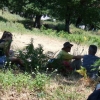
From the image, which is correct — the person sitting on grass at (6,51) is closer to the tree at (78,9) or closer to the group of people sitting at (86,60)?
the group of people sitting at (86,60)

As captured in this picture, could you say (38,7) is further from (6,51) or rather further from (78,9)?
(6,51)

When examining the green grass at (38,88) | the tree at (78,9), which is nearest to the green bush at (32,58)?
the green grass at (38,88)

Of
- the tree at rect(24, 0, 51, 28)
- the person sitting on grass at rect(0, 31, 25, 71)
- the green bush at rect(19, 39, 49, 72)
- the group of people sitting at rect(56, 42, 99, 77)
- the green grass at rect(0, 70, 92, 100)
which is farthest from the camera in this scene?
the tree at rect(24, 0, 51, 28)

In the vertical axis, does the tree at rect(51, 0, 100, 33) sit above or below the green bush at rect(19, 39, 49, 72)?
below

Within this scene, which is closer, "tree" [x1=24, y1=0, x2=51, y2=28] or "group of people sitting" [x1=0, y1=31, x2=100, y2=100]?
"group of people sitting" [x1=0, y1=31, x2=100, y2=100]

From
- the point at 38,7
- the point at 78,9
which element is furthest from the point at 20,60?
the point at 38,7

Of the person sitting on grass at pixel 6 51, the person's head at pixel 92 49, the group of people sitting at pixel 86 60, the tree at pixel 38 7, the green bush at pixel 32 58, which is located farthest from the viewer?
the tree at pixel 38 7

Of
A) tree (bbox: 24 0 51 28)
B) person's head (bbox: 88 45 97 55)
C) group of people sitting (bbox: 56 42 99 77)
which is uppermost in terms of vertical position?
person's head (bbox: 88 45 97 55)

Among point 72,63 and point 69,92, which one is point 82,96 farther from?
point 72,63

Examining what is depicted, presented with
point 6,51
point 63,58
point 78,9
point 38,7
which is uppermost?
point 6,51

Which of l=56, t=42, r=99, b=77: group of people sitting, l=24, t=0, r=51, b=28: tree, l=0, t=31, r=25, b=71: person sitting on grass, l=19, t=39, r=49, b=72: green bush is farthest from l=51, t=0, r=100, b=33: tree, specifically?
l=19, t=39, r=49, b=72: green bush

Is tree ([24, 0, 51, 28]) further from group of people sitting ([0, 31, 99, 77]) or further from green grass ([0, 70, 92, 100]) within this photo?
green grass ([0, 70, 92, 100])

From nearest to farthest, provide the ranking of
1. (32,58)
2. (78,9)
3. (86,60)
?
(32,58)
(86,60)
(78,9)

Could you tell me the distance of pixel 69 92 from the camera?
4555 millimetres
